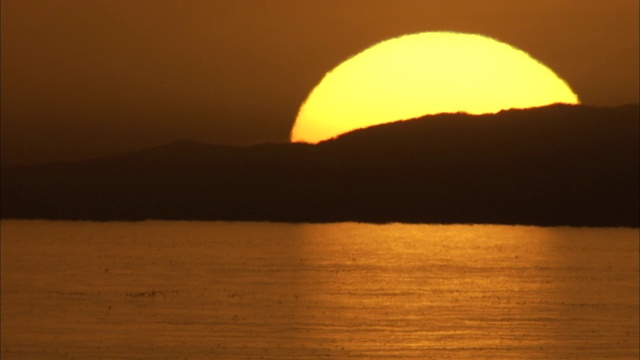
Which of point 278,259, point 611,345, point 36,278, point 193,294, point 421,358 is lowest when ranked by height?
point 421,358

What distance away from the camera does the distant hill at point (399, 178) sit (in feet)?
340

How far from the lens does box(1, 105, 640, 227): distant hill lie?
10362 cm

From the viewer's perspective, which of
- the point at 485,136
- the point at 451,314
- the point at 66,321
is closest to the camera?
the point at 66,321

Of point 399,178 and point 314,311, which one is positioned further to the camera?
point 399,178

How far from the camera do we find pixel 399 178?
110500 mm

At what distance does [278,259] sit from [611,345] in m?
22.0

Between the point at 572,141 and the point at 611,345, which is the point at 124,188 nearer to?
the point at 572,141

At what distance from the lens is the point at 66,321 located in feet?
51.3

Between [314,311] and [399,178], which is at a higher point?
[399,178]

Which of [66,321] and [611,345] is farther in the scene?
[66,321]

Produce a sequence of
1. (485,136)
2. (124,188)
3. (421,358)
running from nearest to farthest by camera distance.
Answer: (421,358)
(485,136)
(124,188)

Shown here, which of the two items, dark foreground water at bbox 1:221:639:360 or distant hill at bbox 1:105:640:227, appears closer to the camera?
dark foreground water at bbox 1:221:639:360

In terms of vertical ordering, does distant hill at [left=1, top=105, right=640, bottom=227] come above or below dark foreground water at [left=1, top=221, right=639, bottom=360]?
above

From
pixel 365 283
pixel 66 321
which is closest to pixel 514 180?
pixel 365 283
